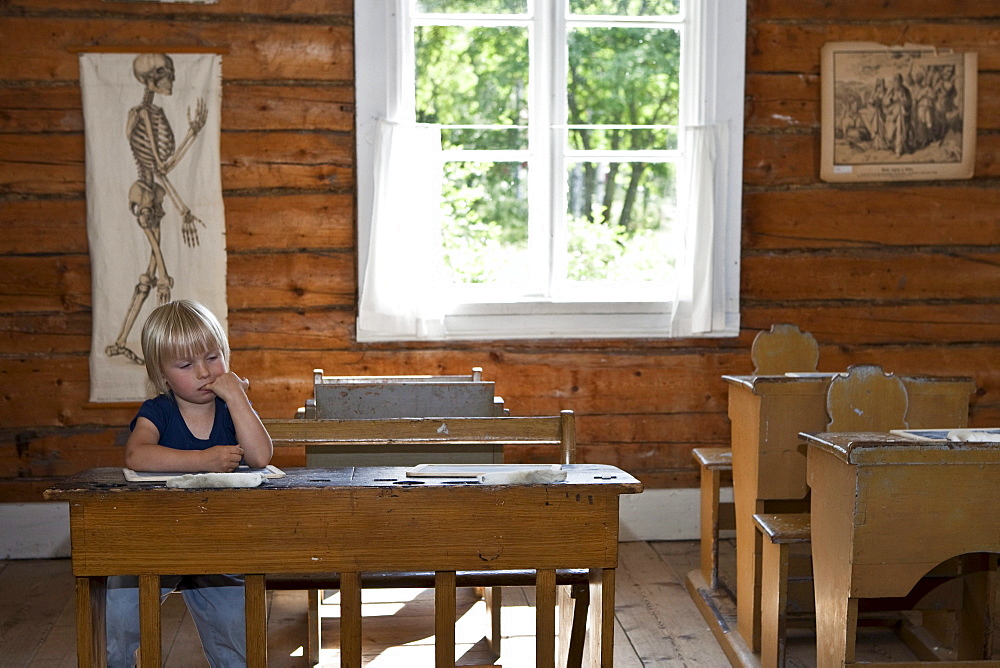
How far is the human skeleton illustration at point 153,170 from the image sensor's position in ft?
12.9

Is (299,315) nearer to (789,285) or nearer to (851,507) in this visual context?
(789,285)

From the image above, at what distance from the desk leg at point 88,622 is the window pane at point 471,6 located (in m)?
2.84

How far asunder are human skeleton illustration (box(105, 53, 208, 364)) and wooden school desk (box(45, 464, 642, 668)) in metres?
2.10

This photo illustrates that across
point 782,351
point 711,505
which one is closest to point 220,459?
point 711,505

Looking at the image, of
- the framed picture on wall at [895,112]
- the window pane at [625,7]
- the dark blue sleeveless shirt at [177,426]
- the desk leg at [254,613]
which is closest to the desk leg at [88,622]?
the desk leg at [254,613]

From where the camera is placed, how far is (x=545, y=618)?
6.66 feet

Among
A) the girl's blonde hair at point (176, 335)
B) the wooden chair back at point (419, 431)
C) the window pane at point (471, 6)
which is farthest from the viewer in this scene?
the window pane at point (471, 6)

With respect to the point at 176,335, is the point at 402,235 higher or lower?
higher

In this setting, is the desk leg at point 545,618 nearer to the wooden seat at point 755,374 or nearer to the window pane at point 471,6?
the wooden seat at point 755,374

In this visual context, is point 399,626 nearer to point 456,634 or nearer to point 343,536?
point 456,634

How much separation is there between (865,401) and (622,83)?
6.54ft

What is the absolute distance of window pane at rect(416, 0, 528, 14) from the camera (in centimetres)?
409

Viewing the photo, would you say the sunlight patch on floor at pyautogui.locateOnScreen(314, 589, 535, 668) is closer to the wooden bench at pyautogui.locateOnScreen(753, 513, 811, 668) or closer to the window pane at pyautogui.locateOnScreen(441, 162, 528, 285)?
the wooden bench at pyautogui.locateOnScreen(753, 513, 811, 668)

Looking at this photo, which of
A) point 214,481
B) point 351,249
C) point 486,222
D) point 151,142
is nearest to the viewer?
point 214,481
